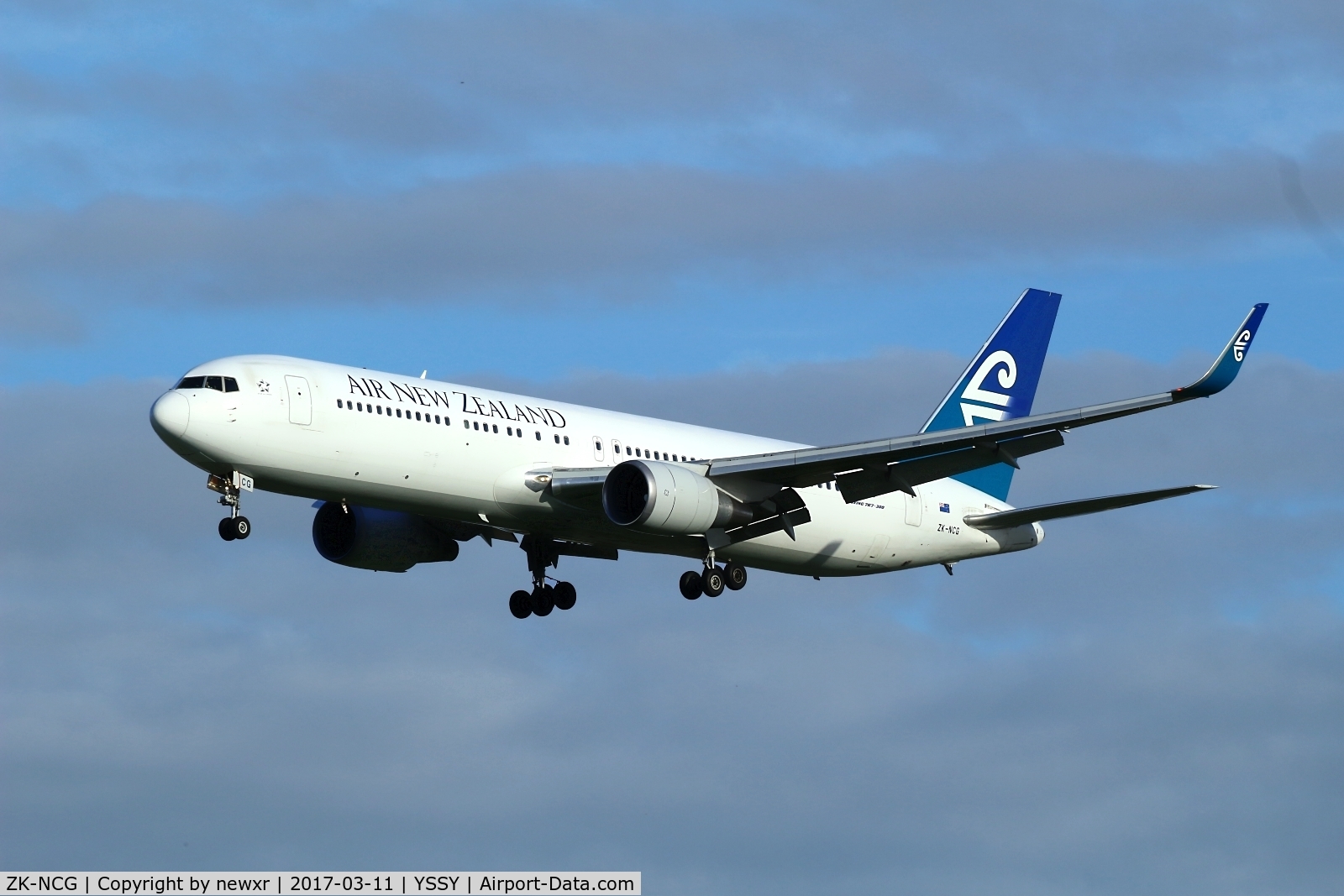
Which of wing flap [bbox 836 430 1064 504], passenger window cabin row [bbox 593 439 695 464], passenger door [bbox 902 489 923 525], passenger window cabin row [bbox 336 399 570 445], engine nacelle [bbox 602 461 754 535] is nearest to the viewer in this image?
passenger window cabin row [bbox 336 399 570 445]

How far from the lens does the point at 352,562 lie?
5278 centimetres

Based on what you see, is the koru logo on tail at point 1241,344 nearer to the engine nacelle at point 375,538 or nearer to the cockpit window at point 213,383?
the cockpit window at point 213,383

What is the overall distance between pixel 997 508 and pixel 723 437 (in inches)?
351

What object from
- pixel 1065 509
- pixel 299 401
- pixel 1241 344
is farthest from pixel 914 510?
pixel 299 401

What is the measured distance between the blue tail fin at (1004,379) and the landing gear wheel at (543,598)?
39.4 feet

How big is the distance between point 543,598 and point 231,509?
12084mm

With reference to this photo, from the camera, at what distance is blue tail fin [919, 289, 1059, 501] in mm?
57875

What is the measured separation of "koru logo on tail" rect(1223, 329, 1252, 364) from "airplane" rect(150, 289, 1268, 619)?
4 centimetres

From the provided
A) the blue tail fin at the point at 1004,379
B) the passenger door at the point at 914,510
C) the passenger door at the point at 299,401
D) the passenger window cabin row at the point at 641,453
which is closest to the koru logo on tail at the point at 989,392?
the blue tail fin at the point at 1004,379

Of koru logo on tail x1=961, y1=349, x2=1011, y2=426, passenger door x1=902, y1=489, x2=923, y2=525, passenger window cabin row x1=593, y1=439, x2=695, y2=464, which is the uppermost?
koru logo on tail x1=961, y1=349, x2=1011, y2=426

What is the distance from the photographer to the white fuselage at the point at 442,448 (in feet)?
144

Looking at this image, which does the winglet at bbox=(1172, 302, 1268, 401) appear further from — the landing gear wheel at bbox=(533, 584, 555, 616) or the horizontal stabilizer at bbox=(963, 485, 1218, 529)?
the landing gear wheel at bbox=(533, 584, 555, 616)

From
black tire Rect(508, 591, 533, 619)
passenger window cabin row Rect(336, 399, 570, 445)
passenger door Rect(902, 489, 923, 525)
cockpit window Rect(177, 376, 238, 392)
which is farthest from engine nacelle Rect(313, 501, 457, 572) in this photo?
passenger door Rect(902, 489, 923, 525)

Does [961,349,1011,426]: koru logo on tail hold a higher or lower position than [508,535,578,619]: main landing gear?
higher
